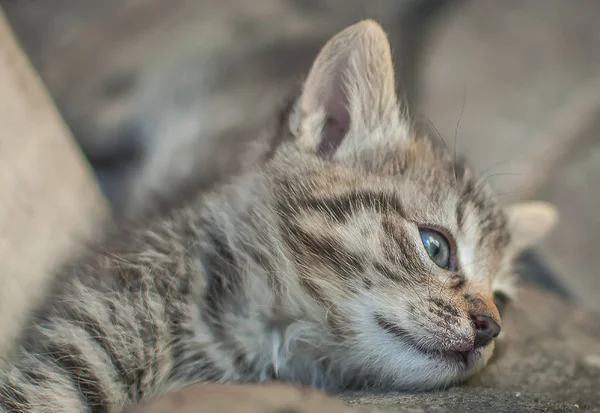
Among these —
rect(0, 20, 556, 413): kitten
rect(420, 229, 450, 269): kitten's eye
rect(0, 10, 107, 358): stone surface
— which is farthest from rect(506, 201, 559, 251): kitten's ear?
rect(0, 10, 107, 358): stone surface

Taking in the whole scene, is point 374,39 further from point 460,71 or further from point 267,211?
point 460,71

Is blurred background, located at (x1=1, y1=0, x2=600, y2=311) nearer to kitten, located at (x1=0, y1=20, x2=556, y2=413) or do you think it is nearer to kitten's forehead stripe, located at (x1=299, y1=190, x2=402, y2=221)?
kitten, located at (x1=0, y1=20, x2=556, y2=413)

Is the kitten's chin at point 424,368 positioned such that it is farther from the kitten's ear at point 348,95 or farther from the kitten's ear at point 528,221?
the kitten's ear at point 528,221

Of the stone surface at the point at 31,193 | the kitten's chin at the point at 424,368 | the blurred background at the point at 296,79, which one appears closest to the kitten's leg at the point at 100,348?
the stone surface at the point at 31,193

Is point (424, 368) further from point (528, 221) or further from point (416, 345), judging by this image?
point (528, 221)

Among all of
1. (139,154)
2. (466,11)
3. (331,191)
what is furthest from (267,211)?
(466,11)
